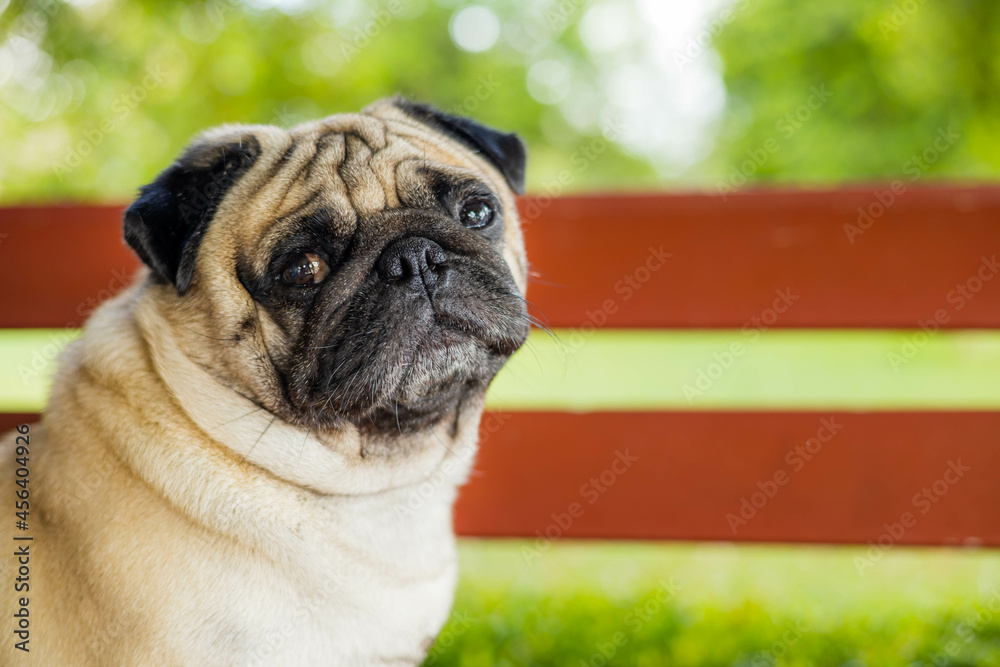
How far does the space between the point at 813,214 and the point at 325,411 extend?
2.18 meters

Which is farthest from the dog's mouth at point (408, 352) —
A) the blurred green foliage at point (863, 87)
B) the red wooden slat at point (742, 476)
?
the blurred green foliage at point (863, 87)

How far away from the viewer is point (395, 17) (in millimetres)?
14109

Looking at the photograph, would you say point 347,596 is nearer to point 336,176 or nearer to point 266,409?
point 266,409

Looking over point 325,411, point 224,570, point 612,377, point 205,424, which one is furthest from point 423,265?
point 612,377

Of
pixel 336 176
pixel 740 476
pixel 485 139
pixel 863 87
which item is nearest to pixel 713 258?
pixel 740 476

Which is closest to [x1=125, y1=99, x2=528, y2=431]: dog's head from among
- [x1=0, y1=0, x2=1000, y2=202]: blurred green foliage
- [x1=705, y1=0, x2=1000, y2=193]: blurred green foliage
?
[x1=0, y1=0, x2=1000, y2=202]: blurred green foliage

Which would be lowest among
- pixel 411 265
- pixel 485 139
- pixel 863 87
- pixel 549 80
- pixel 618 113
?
pixel 549 80

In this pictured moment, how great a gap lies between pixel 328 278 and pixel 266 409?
39cm

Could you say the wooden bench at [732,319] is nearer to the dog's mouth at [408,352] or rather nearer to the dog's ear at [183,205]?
the dog's mouth at [408,352]

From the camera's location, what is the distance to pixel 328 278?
72.1 inches

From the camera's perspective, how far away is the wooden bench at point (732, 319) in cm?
292

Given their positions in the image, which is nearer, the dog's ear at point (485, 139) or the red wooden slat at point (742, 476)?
the dog's ear at point (485, 139)

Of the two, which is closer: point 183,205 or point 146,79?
point 183,205

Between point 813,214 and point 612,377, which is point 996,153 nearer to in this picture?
point 612,377
